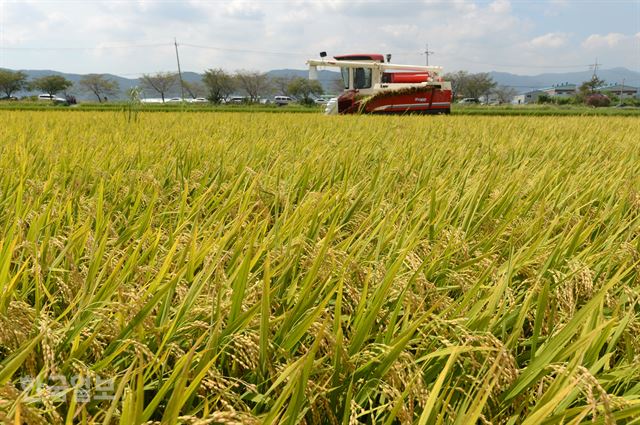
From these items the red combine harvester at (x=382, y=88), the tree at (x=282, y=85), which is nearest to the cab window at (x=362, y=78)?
the red combine harvester at (x=382, y=88)

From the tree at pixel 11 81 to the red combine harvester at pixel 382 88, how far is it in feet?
254

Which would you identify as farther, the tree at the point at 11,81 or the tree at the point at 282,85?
the tree at the point at 282,85

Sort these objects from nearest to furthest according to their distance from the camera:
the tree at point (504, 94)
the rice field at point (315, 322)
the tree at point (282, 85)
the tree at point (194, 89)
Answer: the rice field at point (315, 322), the tree at point (194, 89), the tree at point (282, 85), the tree at point (504, 94)

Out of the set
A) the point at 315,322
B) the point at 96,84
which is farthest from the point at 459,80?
the point at 315,322

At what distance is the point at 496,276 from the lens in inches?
44.5

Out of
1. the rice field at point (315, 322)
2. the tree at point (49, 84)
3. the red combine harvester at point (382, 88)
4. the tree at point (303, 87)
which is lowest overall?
the rice field at point (315, 322)

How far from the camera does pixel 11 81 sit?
71125 millimetres

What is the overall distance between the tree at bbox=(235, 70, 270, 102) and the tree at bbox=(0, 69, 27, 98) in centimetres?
3468

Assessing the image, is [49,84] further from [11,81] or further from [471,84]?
[471,84]

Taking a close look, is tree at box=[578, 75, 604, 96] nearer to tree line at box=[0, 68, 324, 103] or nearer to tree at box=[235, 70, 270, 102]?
tree line at box=[0, 68, 324, 103]

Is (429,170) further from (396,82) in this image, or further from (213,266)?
(396,82)

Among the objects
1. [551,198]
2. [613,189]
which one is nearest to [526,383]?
[551,198]

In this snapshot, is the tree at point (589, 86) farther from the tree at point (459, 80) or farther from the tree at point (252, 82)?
the tree at point (252, 82)

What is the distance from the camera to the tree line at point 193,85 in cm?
7094
